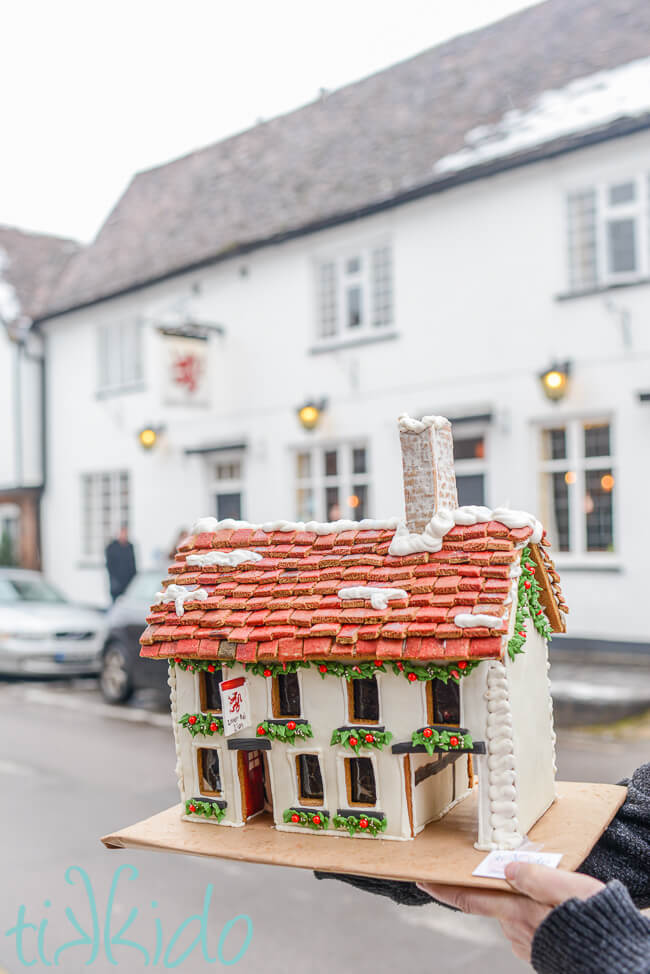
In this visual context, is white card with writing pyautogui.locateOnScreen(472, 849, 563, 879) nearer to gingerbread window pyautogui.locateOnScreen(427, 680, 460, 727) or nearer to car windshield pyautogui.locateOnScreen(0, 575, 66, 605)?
gingerbread window pyautogui.locateOnScreen(427, 680, 460, 727)

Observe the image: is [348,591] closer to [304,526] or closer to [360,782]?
[304,526]

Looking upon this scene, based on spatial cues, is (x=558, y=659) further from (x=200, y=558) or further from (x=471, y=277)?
(x=200, y=558)

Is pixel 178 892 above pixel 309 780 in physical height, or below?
below

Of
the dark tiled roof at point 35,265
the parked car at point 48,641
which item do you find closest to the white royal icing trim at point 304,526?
the parked car at point 48,641

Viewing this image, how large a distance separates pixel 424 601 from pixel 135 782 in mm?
4507

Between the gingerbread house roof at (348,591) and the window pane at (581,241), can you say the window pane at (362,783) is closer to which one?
the gingerbread house roof at (348,591)

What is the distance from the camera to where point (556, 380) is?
9172 mm

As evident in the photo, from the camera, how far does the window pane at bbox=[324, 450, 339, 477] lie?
1127cm

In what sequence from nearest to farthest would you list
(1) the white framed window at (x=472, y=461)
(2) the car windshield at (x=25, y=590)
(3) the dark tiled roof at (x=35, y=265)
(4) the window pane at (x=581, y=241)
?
(4) the window pane at (x=581, y=241) → (1) the white framed window at (x=472, y=461) → (2) the car windshield at (x=25, y=590) → (3) the dark tiled roof at (x=35, y=265)

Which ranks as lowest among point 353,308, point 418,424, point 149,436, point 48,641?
point 48,641

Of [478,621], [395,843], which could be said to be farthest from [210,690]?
[478,621]

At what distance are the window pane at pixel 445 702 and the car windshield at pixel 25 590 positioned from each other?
9397 millimetres

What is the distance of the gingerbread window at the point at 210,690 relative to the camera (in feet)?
5.17

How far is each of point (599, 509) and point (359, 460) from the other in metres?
2.90
